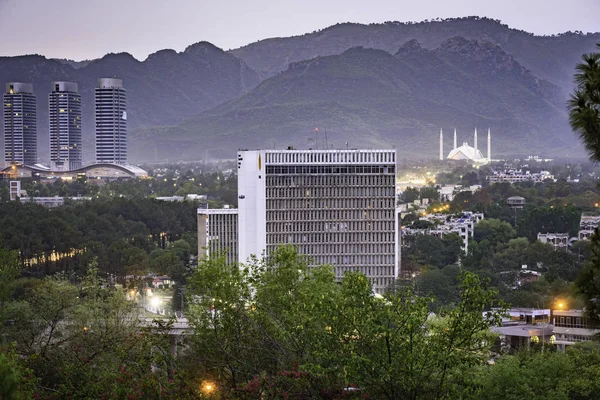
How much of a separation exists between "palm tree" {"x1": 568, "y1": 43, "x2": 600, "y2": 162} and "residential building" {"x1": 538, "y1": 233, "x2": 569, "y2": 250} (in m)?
54.0

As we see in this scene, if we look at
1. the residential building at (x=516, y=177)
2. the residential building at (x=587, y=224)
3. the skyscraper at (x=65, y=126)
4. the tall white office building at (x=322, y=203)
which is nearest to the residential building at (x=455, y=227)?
the residential building at (x=587, y=224)

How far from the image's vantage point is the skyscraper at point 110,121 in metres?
164

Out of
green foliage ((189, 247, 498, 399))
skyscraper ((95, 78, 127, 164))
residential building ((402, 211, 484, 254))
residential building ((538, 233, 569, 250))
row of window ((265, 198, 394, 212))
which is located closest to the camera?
green foliage ((189, 247, 498, 399))

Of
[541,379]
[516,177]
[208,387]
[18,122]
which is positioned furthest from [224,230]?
[18,122]

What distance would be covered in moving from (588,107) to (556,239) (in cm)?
5628

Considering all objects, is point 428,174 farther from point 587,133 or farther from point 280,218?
point 587,133

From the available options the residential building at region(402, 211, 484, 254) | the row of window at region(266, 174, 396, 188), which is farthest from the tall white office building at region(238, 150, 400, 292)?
the residential building at region(402, 211, 484, 254)

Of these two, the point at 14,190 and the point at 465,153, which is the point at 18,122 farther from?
the point at 465,153

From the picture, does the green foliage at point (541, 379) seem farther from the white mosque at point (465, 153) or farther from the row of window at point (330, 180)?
the white mosque at point (465, 153)

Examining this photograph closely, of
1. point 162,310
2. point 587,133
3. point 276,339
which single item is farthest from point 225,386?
point 162,310

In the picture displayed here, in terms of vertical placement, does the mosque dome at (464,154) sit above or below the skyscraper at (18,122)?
below

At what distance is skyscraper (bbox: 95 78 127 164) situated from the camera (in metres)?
164

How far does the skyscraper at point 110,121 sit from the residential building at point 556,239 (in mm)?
103694

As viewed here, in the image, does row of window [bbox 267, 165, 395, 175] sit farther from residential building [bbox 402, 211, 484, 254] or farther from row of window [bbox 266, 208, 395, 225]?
residential building [bbox 402, 211, 484, 254]
